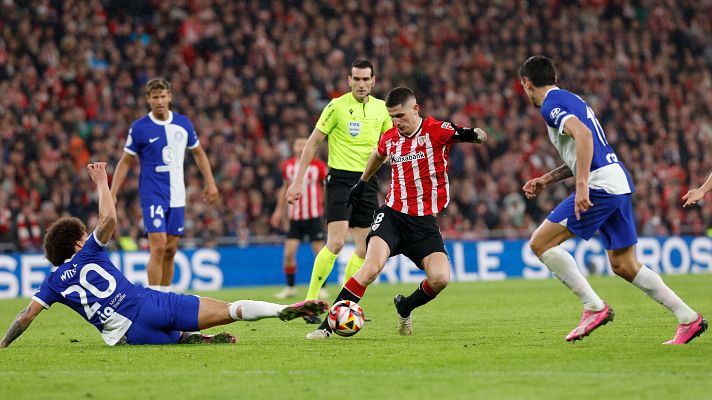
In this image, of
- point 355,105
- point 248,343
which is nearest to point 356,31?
point 355,105

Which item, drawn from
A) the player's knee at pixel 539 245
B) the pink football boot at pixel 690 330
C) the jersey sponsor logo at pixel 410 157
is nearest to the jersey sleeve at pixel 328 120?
the jersey sponsor logo at pixel 410 157

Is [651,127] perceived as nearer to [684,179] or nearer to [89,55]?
[684,179]

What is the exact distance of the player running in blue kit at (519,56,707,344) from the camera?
25.5 ft

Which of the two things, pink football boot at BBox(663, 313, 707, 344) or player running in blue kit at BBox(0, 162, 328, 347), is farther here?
player running in blue kit at BBox(0, 162, 328, 347)

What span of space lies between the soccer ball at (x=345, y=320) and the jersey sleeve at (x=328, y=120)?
2540 mm

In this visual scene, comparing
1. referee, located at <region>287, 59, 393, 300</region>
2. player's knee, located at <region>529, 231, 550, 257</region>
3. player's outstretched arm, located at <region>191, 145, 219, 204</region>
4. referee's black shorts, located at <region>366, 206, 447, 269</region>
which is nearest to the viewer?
player's knee, located at <region>529, 231, 550, 257</region>

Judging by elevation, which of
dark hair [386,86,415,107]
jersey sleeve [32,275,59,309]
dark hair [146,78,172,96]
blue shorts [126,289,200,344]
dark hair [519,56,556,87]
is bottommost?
blue shorts [126,289,200,344]

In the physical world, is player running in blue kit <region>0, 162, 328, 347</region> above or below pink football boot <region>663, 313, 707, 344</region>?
above

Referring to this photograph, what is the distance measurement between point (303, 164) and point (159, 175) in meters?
2.06

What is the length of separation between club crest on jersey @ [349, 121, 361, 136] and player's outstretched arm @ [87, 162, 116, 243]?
3168 mm

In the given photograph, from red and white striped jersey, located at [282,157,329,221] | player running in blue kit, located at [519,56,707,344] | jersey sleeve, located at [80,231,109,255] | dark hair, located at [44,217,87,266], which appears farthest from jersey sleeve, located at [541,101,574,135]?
red and white striped jersey, located at [282,157,329,221]

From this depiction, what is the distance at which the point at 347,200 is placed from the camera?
429 inches

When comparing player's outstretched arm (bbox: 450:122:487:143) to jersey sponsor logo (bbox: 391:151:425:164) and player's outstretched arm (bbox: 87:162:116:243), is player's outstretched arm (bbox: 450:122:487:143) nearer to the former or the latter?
jersey sponsor logo (bbox: 391:151:425:164)

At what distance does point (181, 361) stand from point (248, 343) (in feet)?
4.22
